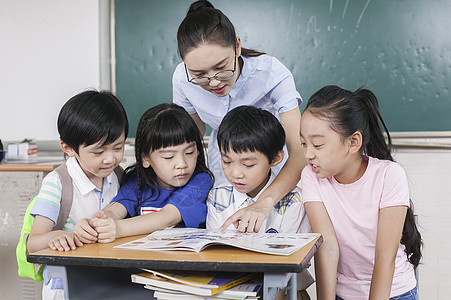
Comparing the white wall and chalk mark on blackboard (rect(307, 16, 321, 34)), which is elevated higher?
chalk mark on blackboard (rect(307, 16, 321, 34))

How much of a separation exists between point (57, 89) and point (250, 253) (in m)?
2.61

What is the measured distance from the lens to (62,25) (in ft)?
10.5

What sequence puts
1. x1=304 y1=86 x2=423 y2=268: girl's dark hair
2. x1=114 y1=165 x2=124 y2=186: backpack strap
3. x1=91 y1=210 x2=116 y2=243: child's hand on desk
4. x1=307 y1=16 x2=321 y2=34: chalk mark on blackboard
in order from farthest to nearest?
x1=307 y1=16 x2=321 y2=34: chalk mark on blackboard < x1=114 y1=165 x2=124 y2=186: backpack strap < x1=304 y1=86 x2=423 y2=268: girl's dark hair < x1=91 y1=210 x2=116 y2=243: child's hand on desk

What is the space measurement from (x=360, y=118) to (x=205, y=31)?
0.59 metres

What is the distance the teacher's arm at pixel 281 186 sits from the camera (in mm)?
1344

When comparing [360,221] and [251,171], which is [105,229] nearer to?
[251,171]

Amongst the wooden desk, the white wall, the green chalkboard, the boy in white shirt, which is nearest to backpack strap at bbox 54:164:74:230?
the wooden desk

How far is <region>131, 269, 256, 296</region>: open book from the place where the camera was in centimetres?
105

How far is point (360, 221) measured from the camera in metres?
1.45

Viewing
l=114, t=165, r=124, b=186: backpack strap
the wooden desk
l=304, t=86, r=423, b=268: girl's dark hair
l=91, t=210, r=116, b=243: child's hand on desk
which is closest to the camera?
the wooden desk

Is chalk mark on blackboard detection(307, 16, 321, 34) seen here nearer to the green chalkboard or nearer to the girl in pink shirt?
the green chalkboard

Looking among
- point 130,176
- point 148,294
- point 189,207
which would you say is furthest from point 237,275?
point 130,176

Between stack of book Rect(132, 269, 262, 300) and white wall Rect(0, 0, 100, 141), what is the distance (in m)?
2.31

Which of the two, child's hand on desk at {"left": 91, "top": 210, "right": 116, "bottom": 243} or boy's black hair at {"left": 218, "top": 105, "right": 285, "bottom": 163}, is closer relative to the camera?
child's hand on desk at {"left": 91, "top": 210, "right": 116, "bottom": 243}
